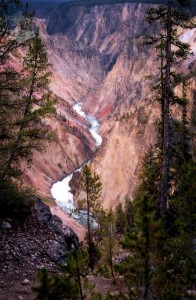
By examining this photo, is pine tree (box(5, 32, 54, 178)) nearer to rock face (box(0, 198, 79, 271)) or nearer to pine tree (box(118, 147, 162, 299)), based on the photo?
rock face (box(0, 198, 79, 271))

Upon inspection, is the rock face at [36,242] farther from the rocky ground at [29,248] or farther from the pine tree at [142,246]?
the pine tree at [142,246]

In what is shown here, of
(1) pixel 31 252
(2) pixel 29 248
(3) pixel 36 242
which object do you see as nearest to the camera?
(1) pixel 31 252

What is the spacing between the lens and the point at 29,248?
16969 mm

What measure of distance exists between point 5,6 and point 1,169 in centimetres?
704

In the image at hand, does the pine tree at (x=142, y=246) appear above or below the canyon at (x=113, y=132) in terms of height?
A: below

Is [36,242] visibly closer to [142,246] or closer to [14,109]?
[14,109]

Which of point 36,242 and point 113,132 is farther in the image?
point 113,132

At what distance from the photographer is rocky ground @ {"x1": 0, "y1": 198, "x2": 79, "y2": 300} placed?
14.1 metres

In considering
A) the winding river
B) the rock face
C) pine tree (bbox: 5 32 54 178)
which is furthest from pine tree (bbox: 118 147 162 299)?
the winding river

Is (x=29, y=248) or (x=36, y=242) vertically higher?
(x=36, y=242)

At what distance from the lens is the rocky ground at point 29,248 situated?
14.1 metres

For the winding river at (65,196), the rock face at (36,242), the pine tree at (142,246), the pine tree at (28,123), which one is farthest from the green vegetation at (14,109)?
the winding river at (65,196)

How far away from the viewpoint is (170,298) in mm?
9547

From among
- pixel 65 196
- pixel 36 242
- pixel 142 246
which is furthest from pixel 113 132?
pixel 142 246
